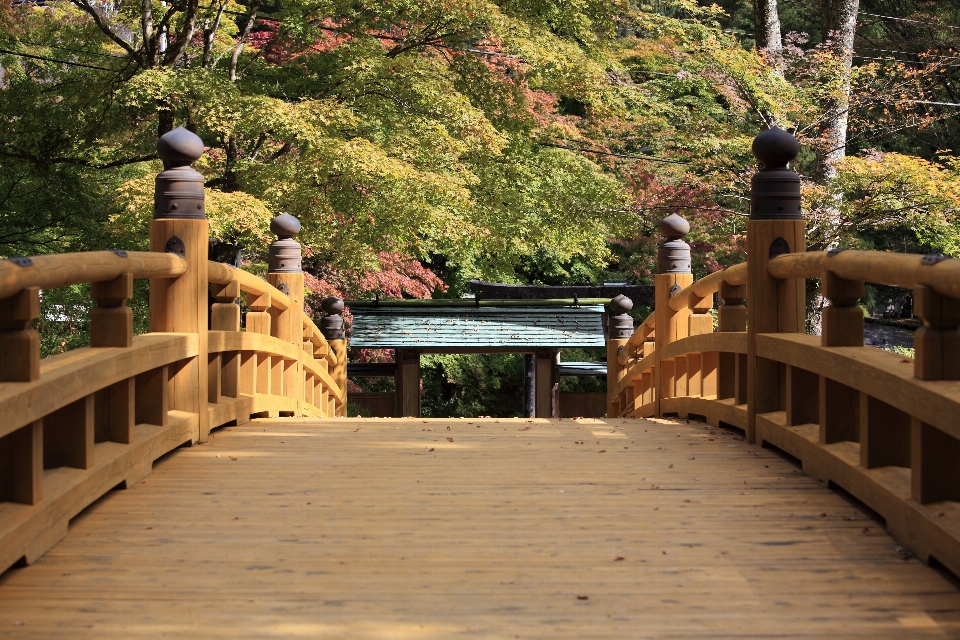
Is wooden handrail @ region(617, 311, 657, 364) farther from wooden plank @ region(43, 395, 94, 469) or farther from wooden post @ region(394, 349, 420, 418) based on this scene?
wooden post @ region(394, 349, 420, 418)

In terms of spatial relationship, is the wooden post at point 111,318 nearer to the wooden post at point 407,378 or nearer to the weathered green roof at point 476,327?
the weathered green roof at point 476,327

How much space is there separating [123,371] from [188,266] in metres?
1.16

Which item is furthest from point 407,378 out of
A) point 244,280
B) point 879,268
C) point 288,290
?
point 879,268

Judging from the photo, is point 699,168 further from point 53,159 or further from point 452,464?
point 452,464

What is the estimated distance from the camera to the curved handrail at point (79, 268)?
2.68 meters

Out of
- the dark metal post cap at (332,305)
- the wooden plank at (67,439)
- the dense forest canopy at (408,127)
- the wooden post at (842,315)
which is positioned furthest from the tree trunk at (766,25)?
the wooden plank at (67,439)

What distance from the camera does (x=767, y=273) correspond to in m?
4.59

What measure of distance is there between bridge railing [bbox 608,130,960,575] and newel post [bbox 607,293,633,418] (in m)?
3.27

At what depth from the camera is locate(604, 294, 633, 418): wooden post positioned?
31.7ft

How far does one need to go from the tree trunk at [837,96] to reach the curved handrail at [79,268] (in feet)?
31.5

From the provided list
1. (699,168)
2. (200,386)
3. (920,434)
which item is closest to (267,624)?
(920,434)

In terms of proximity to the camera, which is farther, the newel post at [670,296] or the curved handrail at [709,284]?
the newel post at [670,296]

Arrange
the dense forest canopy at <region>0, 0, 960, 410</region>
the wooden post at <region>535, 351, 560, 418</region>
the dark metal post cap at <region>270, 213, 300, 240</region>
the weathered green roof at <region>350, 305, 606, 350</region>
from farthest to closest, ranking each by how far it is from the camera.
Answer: the wooden post at <region>535, 351, 560, 418</region>, the weathered green roof at <region>350, 305, 606, 350</region>, the dense forest canopy at <region>0, 0, 960, 410</region>, the dark metal post cap at <region>270, 213, 300, 240</region>

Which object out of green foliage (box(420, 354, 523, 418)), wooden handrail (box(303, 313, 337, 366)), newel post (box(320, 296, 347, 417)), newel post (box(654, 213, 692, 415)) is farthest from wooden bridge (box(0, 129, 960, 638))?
green foliage (box(420, 354, 523, 418))
